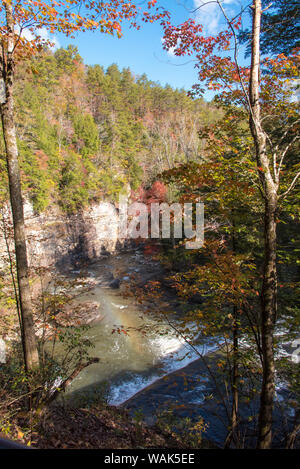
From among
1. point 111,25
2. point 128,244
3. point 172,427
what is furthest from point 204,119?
point 172,427

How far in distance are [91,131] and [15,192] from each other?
82.2 feet

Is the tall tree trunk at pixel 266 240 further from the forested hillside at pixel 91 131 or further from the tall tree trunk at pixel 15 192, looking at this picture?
the forested hillside at pixel 91 131

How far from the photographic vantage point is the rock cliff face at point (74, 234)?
741 inches

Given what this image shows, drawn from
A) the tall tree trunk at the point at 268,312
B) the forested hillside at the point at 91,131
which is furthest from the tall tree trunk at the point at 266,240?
the forested hillside at the point at 91,131

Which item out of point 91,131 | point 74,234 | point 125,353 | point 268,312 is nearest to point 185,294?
point 268,312

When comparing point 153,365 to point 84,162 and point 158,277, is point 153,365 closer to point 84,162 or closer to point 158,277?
point 158,277

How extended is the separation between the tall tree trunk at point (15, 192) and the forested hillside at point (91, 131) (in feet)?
25.3

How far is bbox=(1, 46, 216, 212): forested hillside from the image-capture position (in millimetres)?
19641

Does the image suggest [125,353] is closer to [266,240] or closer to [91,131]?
[266,240]

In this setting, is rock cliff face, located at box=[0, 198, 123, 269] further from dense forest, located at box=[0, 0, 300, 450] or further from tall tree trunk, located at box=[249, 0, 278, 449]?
tall tree trunk, located at box=[249, 0, 278, 449]

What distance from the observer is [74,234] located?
2172cm

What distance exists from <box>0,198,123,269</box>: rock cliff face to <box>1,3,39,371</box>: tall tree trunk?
13361 millimetres

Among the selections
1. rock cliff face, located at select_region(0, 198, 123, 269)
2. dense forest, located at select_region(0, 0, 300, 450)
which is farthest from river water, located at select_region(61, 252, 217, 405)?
rock cliff face, located at select_region(0, 198, 123, 269)
